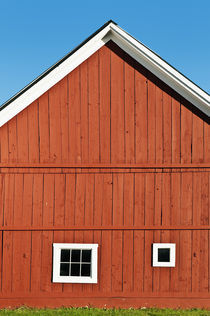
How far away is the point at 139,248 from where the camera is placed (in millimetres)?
8516

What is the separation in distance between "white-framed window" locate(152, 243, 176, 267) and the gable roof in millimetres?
3532

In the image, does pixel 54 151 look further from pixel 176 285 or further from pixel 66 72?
pixel 176 285

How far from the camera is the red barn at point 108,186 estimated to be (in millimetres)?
8461

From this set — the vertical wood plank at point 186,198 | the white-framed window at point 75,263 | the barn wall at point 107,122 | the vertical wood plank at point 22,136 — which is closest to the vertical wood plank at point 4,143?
the barn wall at point 107,122

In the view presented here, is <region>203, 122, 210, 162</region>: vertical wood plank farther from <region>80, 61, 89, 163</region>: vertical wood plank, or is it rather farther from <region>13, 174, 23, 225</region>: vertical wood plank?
<region>13, 174, 23, 225</region>: vertical wood plank

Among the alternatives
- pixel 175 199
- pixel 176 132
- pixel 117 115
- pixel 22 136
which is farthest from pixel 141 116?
pixel 22 136

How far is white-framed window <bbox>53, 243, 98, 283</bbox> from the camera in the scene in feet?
27.6

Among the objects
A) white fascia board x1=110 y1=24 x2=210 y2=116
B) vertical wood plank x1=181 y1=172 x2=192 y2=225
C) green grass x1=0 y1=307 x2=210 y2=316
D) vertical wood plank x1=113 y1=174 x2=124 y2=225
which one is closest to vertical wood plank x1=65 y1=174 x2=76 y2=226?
vertical wood plank x1=113 y1=174 x2=124 y2=225

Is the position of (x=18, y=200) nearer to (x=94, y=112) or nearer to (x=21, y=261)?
(x=21, y=261)

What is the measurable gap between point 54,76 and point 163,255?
17.5 ft

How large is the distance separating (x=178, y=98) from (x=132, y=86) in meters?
1.22

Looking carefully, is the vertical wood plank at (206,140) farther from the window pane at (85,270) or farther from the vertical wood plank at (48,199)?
the window pane at (85,270)

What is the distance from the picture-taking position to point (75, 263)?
859 cm

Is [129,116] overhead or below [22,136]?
overhead
